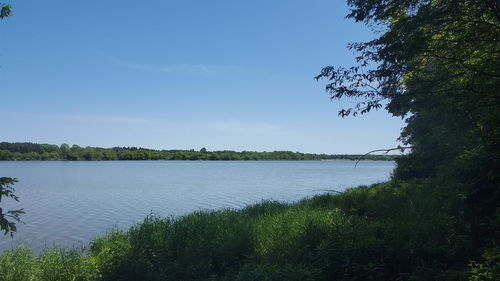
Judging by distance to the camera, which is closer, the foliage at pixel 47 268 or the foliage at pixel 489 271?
the foliage at pixel 489 271

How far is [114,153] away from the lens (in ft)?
542

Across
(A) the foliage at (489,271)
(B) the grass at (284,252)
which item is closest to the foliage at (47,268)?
(B) the grass at (284,252)

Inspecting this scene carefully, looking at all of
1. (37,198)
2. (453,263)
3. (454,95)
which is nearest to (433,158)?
(454,95)

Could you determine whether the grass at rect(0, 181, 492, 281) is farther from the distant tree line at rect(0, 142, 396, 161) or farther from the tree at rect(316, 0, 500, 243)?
the distant tree line at rect(0, 142, 396, 161)

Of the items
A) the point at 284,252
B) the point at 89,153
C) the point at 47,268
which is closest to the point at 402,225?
the point at 284,252

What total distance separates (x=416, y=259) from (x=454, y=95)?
417cm

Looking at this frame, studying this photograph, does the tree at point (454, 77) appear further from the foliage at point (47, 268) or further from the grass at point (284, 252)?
the foliage at point (47, 268)

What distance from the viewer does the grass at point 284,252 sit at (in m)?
6.42

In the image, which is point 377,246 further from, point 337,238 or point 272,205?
point 272,205

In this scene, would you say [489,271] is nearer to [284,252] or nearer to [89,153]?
[284,252]

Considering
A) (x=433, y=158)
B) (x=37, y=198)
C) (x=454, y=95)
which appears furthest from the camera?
(x=37, y=198)

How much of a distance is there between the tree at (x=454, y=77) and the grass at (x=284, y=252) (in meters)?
0.80

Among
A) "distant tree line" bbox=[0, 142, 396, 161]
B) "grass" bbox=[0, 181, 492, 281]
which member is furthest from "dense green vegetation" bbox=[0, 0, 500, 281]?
"distant tree line" bbox=[0, 142, 396, 161]

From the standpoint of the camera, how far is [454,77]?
28.5 feet
